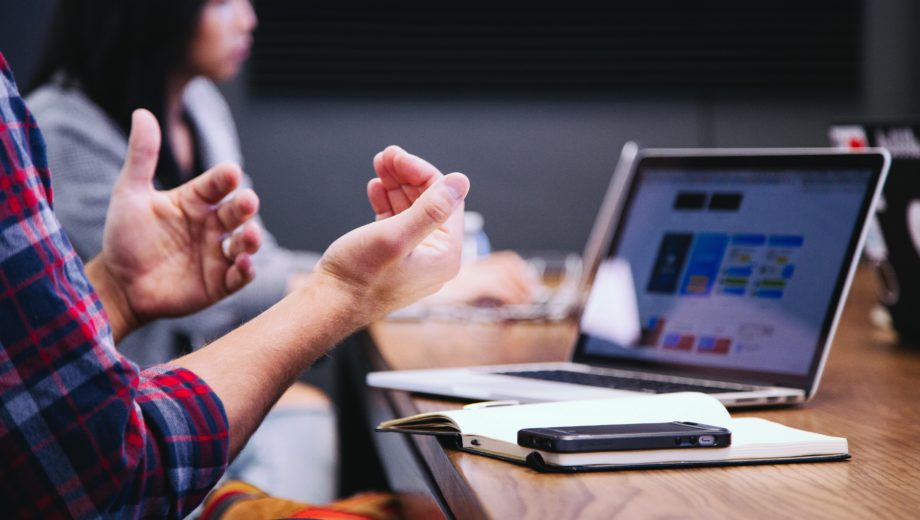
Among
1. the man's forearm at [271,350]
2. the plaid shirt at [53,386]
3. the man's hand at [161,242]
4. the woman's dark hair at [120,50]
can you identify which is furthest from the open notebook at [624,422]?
the woman's dark hair at [120,50]

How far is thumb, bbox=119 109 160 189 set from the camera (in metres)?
1.32

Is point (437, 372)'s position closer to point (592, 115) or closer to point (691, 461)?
point (691, 461)

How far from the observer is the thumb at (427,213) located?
912mm

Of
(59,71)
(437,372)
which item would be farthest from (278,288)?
(437,372)

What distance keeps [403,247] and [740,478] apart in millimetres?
359

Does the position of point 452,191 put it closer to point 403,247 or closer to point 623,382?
point 403,247

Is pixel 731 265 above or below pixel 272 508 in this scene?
above

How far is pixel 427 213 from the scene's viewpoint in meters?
0.91

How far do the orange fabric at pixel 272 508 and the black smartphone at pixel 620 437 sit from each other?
32 centimetres

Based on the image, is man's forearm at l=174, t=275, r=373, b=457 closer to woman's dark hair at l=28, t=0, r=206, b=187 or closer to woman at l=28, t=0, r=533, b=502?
woman at l=28, t=0, r=533, b=502

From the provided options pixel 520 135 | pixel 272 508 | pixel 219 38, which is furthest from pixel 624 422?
pixel 520 135

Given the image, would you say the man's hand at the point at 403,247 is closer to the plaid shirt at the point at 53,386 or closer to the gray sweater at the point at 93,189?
the plaid shirt at the point at 53,386

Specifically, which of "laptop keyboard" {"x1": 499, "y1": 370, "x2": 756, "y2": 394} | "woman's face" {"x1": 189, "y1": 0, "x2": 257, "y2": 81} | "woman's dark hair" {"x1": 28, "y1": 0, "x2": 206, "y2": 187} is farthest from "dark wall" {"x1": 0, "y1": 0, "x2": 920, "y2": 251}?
"laptop keyboard" {"x1": 499, "y1": 370, "x2": 756, "y2": 394}

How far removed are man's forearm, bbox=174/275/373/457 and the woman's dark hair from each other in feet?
4.38
